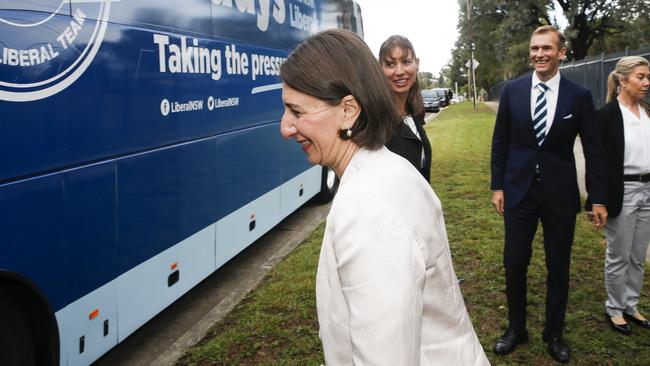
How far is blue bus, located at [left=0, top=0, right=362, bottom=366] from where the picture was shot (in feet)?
9.83

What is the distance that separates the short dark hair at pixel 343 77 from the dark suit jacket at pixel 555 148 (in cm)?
271

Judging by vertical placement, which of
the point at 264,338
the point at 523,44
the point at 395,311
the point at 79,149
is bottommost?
the point at 264,338

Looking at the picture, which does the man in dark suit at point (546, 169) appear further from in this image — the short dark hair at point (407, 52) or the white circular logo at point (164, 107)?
the white circular logo at point (164, 107)

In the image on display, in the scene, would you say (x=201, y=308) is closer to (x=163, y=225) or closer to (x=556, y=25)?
(x=163, y=225)

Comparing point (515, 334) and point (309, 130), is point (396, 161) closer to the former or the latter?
point (309, 130)

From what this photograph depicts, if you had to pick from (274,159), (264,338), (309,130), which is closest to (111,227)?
(264,338)

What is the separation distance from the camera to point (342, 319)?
1269 mm

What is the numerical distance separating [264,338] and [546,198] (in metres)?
2.49

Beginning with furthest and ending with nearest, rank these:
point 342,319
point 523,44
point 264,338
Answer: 1. point 523,44
2. point 264,338
3. point 342,319

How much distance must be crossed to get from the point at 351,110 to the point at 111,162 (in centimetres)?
265

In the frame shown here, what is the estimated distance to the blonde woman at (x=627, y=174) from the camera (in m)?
4.25

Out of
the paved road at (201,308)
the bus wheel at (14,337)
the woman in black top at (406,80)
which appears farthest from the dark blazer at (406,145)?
the paved road at (201,308)

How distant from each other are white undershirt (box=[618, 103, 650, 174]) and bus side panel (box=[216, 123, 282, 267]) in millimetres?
3504

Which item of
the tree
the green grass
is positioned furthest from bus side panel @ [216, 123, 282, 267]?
the tree
